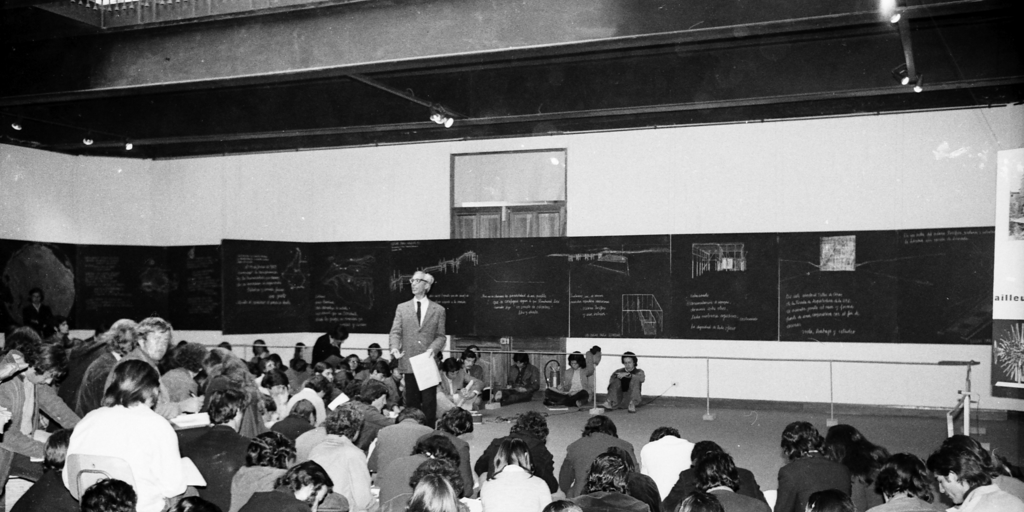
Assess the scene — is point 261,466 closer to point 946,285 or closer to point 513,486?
point 513,486

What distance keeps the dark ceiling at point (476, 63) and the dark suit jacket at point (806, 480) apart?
2638 millimetres

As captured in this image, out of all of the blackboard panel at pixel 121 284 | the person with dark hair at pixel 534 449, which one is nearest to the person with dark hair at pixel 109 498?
the person with dark hair at pixel 534 449

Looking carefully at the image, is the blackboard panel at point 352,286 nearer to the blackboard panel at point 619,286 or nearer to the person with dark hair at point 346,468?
the blackboard panel at point 619,286

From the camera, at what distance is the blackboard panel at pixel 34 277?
33.4 feet

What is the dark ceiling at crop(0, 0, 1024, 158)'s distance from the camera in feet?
17.7

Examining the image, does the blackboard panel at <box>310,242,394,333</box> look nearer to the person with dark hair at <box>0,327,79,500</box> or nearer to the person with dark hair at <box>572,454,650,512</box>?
the person with dark hair at <box>0,327,79,500</box>

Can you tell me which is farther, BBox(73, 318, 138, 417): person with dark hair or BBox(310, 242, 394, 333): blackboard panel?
BBox(310, 242, 394, 333): blackboard panel

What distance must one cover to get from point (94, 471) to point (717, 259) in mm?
7739

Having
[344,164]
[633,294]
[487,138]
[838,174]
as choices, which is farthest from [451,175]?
[838,174]

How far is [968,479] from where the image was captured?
3.56m

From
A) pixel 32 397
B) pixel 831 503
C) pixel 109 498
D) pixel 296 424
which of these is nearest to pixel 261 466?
pixel 109 498

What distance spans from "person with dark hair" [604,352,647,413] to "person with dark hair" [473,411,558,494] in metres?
4.73

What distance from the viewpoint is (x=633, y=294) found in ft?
32.5

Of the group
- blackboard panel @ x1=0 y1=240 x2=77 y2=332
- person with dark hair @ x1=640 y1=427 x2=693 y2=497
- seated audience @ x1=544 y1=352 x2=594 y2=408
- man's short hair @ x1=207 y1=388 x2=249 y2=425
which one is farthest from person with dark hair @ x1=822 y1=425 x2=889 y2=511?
blackboard panel @ x1=0 y1=240 x2=77 y2=332
